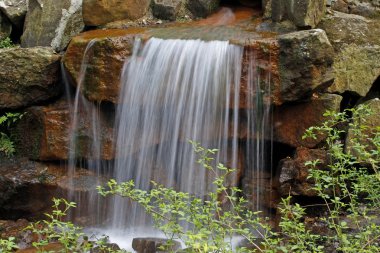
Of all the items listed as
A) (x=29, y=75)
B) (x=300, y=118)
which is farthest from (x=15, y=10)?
(x=300, y=118)

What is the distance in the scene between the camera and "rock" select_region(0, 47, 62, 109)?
7.04 m

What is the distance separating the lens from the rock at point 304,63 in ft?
19.4

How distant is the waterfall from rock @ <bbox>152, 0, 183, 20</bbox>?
1496mm

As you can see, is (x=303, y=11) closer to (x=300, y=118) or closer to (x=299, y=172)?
(x=300, y=118)

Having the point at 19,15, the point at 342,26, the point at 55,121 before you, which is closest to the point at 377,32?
the point at 342,26

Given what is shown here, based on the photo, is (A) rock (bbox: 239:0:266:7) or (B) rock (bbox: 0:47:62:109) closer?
(B) rock (bbox: 0:47:62:109)

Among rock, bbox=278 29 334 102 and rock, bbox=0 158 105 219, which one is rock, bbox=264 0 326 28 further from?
rock, bbox=0 158 105 219

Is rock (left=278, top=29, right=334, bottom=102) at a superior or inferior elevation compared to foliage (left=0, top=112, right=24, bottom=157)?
superior

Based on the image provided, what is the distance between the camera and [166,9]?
26.5ft

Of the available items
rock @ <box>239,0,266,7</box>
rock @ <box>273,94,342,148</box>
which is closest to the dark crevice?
rock @ <box>273,94,342,148</box>

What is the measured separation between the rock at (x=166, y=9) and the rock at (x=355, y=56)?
2132 millimetres

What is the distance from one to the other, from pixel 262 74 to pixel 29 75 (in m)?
2.75

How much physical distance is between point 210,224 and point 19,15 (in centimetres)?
600

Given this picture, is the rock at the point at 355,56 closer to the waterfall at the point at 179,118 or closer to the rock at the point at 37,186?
the waterfall at the point at 179,118
